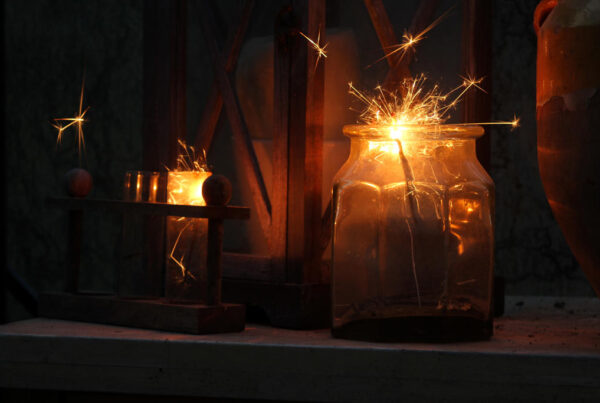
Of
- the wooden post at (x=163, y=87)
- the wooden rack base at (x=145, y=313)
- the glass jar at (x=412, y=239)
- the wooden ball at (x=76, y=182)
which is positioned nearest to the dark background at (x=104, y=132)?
the wooden post at (x=163, y=87)

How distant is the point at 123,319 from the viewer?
105 cm

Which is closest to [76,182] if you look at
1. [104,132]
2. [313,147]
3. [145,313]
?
[145,313]

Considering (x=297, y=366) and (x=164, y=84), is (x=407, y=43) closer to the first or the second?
(x=164, y=84)

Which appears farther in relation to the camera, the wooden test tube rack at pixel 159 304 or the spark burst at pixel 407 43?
the spark burst at pixel 407 43

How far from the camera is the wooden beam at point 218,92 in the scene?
3.79ft

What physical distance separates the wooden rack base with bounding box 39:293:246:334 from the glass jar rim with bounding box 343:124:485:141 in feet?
0.88

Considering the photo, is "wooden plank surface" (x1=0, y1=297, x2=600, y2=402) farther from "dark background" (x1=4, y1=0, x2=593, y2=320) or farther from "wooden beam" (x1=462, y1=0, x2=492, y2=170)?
"dark background" (x1=4, y1=0, x2=593, y2=320)

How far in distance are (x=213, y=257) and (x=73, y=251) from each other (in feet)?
0.87

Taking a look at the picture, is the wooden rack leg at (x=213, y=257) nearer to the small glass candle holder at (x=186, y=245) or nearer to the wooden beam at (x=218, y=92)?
the small glass candle holder at (x=186, y=245)

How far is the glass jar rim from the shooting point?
0.95 m

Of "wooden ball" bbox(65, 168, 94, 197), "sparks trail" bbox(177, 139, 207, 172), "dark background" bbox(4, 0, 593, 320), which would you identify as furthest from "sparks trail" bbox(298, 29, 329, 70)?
"dark background" bbox(4, 0, 593, 320)

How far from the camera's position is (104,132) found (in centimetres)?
Result: 201

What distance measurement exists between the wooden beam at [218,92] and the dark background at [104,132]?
343mm

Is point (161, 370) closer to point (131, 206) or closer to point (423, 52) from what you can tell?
point (131, 206)
